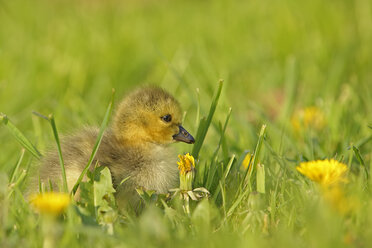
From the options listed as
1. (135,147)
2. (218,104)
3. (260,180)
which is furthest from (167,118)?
(218,104)

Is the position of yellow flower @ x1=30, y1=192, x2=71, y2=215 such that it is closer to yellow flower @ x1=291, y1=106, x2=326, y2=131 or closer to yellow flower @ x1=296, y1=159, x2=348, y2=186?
yellow flower @ x1=296, y1=159, x2=348, y2=186

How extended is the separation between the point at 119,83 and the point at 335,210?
3.77 metres

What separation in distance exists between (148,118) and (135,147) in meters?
0.18

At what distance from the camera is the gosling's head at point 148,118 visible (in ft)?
9.67

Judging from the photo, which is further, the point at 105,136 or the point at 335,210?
the point at 105,136

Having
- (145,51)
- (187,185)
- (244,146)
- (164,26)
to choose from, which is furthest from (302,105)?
(164,26)

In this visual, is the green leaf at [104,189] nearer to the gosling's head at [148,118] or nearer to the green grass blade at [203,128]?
the gosling's head at [148,118]

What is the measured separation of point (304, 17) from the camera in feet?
21.0

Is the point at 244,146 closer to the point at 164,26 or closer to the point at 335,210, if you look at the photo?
the point at 335,210

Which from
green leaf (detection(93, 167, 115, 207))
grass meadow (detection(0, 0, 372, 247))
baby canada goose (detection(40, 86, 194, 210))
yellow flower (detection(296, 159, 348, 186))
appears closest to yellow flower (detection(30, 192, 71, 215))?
grass meadow (detection(0, 0, 372, 247))

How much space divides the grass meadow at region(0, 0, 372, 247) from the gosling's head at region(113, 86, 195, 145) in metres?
0.12

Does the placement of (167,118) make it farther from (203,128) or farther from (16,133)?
(16,133)

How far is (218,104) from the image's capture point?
393 cm

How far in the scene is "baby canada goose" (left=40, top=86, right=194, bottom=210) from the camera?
2688 millimetres
